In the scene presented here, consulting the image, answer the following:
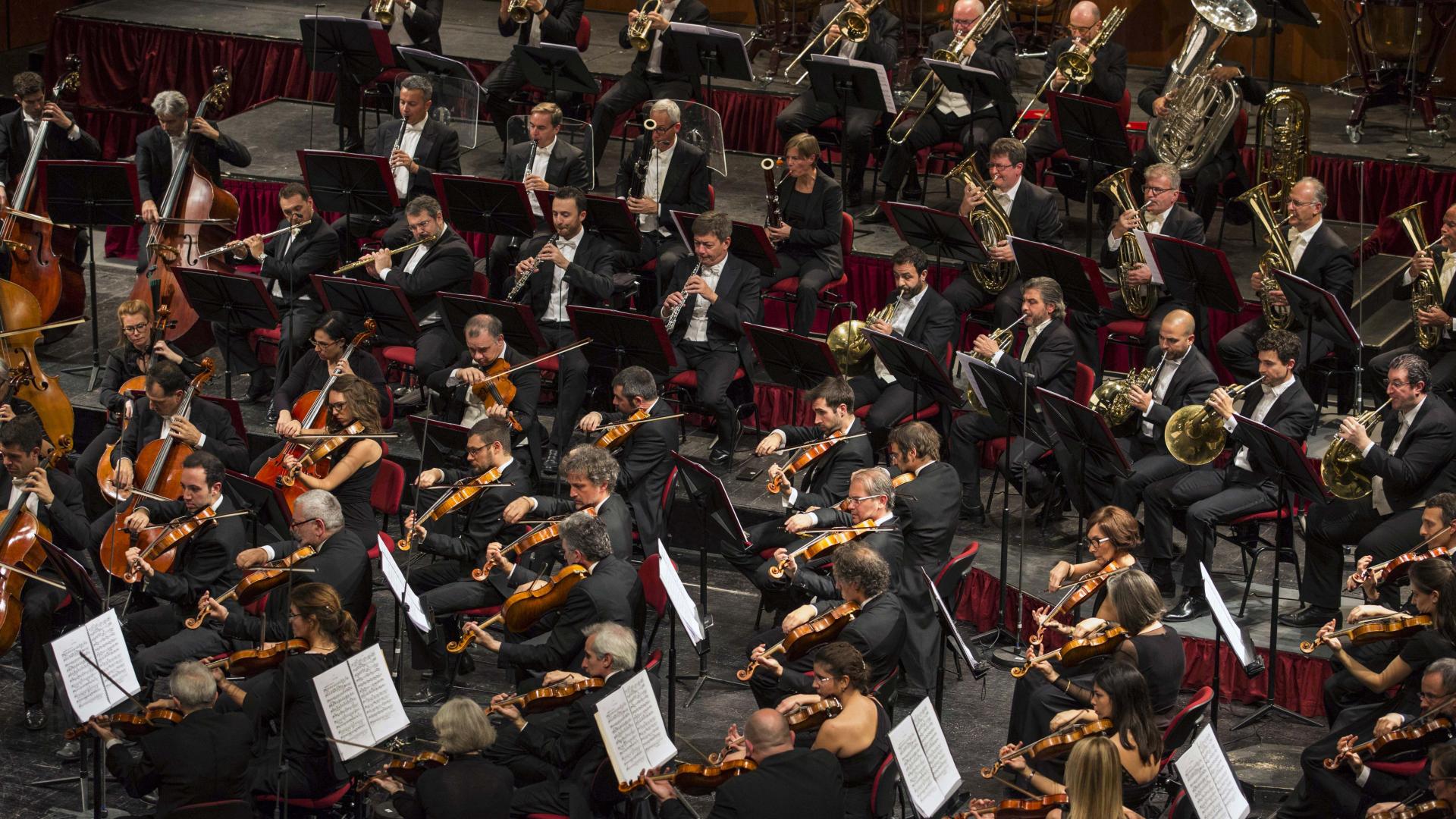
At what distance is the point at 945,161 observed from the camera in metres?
12.6

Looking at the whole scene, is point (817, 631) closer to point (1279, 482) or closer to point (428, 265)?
point (1279, 482)

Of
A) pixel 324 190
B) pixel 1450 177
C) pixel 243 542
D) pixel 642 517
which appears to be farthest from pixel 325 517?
pixel 1450 177

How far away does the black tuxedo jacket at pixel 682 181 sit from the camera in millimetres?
11461

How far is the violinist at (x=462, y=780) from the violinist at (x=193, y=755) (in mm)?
740

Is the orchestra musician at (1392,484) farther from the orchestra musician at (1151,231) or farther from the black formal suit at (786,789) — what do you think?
the black formal suit at (786,789)

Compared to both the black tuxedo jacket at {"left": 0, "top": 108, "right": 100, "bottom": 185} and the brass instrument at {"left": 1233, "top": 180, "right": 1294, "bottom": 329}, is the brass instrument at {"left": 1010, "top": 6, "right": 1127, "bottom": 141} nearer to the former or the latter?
the brass instrument at {"left": 1233, "top": 180, "right": 1294, "bottom": 329}

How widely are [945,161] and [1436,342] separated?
393cm

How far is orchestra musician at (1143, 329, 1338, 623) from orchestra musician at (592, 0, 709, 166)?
4.80 m

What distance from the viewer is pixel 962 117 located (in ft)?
39.8

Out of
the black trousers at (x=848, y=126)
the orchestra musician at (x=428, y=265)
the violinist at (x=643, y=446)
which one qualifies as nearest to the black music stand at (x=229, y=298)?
the orchestra musician at (x=428, y=265)

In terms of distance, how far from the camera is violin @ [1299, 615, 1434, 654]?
295 inches

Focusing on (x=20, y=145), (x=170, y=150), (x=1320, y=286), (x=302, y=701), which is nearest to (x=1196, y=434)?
(x=1320, y=286)

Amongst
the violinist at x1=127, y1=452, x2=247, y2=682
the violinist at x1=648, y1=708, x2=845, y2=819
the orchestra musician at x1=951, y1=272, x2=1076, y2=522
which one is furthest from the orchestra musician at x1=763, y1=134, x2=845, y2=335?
the violinist at x1=648, y1=708, x2=845, y2=819

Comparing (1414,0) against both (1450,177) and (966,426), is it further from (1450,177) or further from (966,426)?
(966,426)
